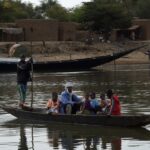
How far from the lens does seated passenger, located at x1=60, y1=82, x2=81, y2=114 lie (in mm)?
19719

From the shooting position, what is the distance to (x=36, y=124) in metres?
19.9

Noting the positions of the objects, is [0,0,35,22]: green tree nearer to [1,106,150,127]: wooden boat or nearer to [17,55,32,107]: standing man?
[17,55,32,107]: standing man

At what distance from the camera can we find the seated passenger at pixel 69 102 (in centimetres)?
1972

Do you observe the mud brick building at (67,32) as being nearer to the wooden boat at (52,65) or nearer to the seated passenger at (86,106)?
the wooden boat at (52,65)

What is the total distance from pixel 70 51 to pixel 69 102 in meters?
41.5

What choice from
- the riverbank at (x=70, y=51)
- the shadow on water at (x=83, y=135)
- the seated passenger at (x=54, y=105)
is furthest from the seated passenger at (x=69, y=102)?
the riverbank at (x=70, y=51)

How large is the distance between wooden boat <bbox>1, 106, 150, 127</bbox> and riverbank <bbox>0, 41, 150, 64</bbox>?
121ft

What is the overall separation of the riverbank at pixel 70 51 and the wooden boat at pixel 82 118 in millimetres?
36996

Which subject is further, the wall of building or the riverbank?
the wall of building

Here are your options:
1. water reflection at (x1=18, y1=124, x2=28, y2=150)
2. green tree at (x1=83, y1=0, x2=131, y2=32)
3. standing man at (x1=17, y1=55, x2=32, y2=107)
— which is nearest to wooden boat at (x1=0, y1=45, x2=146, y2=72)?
green tree at (x1=83, y1=0, x2=131, y2=32)

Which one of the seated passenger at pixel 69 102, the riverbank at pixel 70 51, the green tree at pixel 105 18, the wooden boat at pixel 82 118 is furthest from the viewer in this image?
the green tree at pixel 105 18

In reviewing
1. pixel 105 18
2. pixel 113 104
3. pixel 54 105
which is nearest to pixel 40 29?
pixel 105 18

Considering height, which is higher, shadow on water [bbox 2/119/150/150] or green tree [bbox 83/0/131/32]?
green tree [bbox 83/0/131/32]

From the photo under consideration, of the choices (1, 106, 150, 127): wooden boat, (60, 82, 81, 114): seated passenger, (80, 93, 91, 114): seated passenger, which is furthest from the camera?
(60, 82, 81, 114): seated passenger
